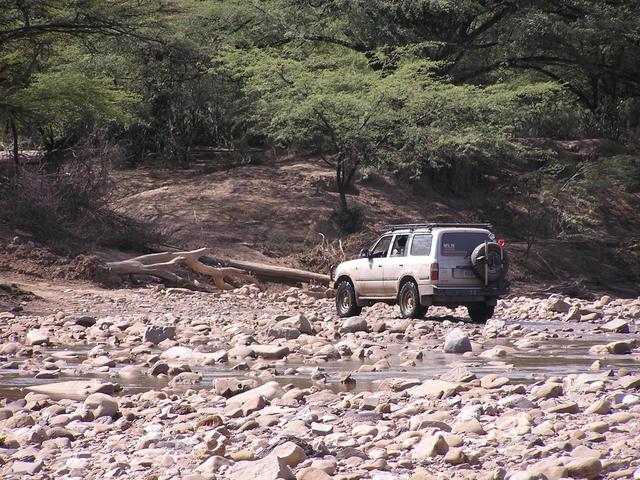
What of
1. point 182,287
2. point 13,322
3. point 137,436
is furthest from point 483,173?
point 137,436

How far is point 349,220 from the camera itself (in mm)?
30250

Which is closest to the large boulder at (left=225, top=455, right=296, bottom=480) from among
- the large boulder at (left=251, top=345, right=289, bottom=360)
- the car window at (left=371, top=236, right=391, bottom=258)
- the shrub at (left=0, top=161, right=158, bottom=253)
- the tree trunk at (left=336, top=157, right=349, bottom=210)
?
the large boulder at (left=251, top=345, right=289, bottom=360)

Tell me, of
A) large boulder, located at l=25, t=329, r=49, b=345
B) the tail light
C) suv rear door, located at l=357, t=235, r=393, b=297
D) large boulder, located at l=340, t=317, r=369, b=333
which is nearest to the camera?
large boulder, located at l=25, t=329, r=49, b=345

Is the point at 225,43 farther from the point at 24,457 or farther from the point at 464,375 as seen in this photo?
the point at 24,457

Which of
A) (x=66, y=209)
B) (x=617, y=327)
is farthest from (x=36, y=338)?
(x=66, y=209)

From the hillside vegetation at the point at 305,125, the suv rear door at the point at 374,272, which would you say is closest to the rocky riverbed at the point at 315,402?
the suv rear door at the point at 374,272

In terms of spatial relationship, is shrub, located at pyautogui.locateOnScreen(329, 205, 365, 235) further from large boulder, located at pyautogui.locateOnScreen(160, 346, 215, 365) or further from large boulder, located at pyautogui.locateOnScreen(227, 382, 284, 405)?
large boulder, located at pyautogui.locateOnScreen(227, 382, 284, 405)

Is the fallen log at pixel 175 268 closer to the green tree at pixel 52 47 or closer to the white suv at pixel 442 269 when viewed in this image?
the green tree at pixel 52 47

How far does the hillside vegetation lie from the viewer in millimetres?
27141

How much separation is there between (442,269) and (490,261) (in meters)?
0.81

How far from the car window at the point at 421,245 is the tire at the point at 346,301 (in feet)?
5.71

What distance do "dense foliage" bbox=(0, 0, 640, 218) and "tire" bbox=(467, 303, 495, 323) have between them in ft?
39.8

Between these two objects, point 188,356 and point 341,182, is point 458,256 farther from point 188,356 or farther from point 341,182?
point 341,182

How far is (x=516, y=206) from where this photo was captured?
3747 centimetres
